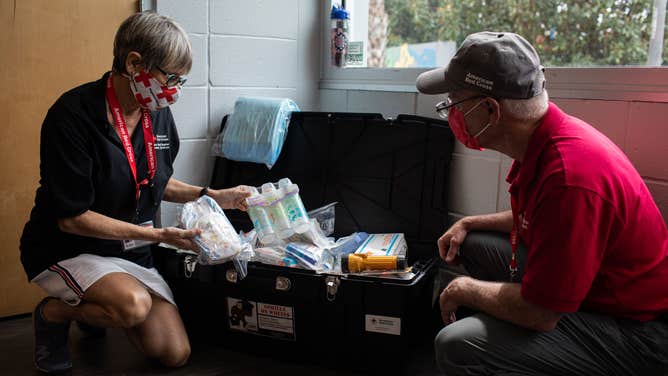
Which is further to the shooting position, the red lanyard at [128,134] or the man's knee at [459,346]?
the red lanyard at [128,134]

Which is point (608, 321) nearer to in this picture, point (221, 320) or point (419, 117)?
point (419, 117)

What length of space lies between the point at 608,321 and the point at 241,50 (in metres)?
1.81

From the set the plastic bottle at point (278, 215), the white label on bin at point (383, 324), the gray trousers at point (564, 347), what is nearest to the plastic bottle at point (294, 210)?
the plastic bottle at point (278, 215)

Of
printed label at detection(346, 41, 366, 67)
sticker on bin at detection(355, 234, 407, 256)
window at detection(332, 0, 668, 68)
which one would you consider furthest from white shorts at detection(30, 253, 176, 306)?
window at detection(332, 0, 668, 68)

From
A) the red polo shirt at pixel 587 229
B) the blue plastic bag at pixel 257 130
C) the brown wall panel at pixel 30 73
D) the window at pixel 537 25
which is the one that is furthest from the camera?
the window at pixel 537 25

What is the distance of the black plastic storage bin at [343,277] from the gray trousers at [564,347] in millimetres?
397

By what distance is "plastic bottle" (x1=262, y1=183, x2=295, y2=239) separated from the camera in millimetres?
2035

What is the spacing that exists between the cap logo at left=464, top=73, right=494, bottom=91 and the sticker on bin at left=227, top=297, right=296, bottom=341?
3.15 feet

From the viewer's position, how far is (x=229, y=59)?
8.14ft

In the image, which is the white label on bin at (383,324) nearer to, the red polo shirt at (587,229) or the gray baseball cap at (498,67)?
the red polo shirt at (587,229)

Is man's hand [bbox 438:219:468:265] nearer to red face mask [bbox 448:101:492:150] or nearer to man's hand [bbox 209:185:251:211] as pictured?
red face mask [bbox 448:101:492:150]

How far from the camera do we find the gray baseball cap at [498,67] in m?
1.31

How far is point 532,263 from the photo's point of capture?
1.23m

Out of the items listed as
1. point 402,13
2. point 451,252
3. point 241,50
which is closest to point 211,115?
point 241,50
